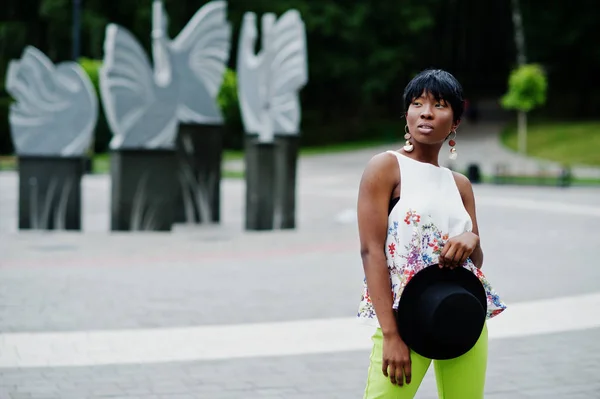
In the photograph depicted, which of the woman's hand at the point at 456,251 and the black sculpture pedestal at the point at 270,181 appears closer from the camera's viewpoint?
the woman's hand at the point at 456,251

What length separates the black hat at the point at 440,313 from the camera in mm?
3391

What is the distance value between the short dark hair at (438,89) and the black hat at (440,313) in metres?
0.59

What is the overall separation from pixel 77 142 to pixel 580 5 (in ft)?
149

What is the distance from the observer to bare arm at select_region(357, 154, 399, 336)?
11.5 ft

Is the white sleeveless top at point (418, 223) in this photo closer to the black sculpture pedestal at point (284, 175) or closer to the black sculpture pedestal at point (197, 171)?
the black sculpture pedestal at point (284, 175)

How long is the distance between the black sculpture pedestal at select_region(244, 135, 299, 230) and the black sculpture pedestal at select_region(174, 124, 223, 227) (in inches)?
49.2

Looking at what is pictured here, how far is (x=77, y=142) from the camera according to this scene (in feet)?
54.5

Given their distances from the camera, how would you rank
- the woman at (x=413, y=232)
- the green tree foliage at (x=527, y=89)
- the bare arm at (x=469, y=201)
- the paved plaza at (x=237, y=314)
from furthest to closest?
the green tree foliage at (x=527, y=89)
the paved plaza at (x=237, y=314)
the bare arm at (x=469, y=201)
the woman at (x=413, y=232)

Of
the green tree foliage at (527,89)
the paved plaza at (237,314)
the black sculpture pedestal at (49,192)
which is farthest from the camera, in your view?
the green tree foliage at (527,89)

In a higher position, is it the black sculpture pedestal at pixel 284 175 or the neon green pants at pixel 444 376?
the neon green pants at pixel 444 376

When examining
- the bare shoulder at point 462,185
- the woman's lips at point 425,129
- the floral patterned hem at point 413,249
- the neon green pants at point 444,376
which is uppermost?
the woman's lips at point 425,129

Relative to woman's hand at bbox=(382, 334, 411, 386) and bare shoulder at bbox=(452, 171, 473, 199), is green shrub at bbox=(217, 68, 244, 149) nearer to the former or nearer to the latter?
bare shoulder at bbox=(452, 171, 473, 199)

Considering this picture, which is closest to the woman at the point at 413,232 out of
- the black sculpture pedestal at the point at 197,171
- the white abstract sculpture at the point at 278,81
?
the white abstract sculpture at the point at 278,81

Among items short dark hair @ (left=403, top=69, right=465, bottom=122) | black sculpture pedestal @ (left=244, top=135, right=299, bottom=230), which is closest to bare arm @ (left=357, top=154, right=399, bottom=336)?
short dark hair @ (left=403, top=69, right=465, bottom=122)
